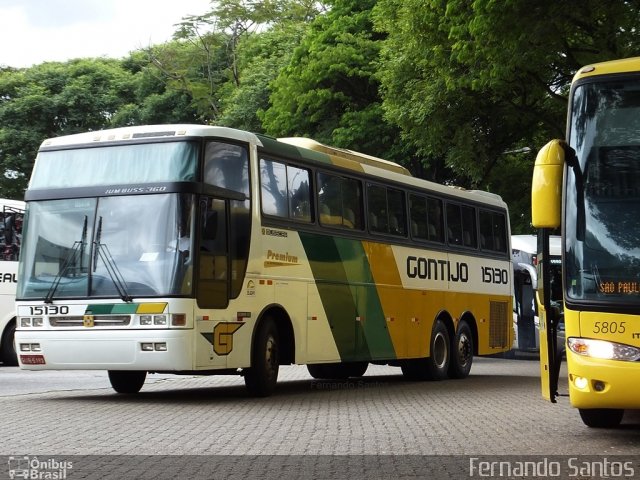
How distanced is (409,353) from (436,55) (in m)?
7.68

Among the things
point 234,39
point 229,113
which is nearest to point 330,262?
point 229,113

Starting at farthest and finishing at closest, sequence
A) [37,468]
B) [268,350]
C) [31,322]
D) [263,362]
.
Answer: [268,350] < [263,362] < [31,322] < [37,468]

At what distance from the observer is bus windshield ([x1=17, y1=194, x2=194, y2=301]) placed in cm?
1584

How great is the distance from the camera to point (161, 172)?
16.2m

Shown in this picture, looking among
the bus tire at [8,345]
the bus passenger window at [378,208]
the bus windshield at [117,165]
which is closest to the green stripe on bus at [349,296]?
the bus passenger window at [378,208]

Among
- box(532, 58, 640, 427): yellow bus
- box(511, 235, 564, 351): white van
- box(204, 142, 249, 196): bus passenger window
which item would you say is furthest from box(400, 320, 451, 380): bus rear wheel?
box(511, 235, 564, 351): white van

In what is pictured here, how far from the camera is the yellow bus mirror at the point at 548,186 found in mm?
11602

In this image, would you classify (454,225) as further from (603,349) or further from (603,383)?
(603,383)

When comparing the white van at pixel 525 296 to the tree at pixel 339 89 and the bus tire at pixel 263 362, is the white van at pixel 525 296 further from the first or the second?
the bus tire at pixel 263 362

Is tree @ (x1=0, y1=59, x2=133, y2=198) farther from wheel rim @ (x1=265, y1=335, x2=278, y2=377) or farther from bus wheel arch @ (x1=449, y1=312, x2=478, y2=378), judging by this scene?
wheel rim @ (x1=265, y1=335, x2=278, y2=377)

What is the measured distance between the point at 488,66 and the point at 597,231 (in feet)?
45.1

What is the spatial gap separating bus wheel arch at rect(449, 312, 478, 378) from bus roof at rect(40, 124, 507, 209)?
230 cm

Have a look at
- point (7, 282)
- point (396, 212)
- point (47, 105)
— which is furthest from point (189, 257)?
point (47, 105)

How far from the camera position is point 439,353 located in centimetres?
2305
